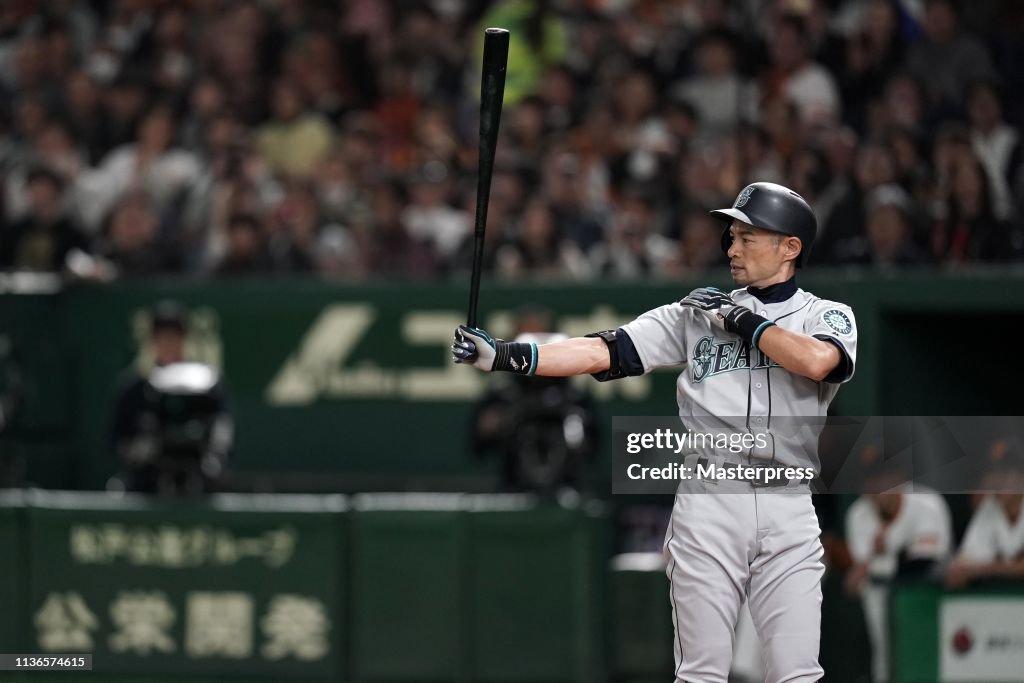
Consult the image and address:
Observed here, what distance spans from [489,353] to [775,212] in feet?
3.06

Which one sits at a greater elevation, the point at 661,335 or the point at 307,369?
the point at 661,335

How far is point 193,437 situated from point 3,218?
9.95 ft

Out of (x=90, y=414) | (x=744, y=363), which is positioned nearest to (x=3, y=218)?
(x=90, y=414)

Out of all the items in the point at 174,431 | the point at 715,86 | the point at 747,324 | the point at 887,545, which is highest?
the point at 715,86

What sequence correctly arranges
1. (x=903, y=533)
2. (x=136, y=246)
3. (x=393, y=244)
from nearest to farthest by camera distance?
(x=903, y=533)
(x=393, y=244)
(x=136, y=246)

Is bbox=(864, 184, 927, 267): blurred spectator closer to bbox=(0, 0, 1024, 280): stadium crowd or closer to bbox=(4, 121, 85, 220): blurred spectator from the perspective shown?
bbox=(0, 0, 1024, 280): stadium crowd

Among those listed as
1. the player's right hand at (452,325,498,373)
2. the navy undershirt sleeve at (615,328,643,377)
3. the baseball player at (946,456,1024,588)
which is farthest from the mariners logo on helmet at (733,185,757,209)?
the baseball player at (946,456,1024,588)

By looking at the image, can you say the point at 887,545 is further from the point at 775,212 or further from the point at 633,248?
the point at 775,212

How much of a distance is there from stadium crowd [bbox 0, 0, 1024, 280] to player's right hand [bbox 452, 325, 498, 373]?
4503mm

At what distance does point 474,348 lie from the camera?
16.0ft

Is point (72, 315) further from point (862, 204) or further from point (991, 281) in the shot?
point (991, 281)

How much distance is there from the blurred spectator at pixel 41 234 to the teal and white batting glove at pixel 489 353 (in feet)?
22.0

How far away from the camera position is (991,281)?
27.8 ft

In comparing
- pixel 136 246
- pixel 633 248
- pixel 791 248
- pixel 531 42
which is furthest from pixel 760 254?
pixel 136 246
